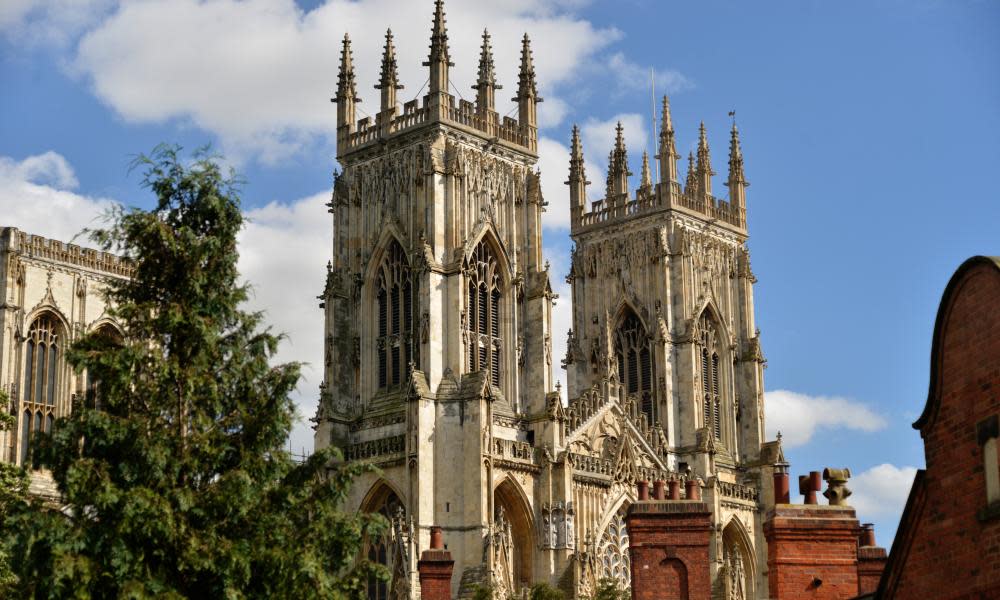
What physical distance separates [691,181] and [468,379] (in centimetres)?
2262

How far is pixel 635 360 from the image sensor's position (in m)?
69.9

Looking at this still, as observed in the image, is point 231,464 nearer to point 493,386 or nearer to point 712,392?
point 493,386

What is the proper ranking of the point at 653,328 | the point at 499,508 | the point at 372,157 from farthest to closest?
the point at 653,328 → the point at 372,157 → the point at 499,508

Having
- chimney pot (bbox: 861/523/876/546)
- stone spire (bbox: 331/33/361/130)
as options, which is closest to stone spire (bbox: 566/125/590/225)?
stone spire (bbox: 331/33/361/130)

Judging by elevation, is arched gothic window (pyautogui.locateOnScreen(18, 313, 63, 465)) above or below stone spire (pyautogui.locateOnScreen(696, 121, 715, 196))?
below

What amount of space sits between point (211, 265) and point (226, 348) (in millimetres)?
1192

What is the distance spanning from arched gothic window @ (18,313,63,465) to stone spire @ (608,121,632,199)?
26001mm

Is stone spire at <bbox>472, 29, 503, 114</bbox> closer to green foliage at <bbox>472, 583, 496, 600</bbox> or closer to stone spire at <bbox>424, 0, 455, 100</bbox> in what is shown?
stone spire at <bbox>424, 0, 455, 100</bbox>

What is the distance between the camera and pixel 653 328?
6894 centimetres

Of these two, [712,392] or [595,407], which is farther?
[712,392]

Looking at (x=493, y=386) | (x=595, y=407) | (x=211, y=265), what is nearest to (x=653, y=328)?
(x=595, y=407)

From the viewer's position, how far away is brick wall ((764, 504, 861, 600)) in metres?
18.9

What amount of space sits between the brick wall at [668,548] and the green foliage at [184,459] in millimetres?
5130

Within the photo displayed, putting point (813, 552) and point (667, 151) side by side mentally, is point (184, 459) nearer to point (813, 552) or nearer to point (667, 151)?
point (813, 552)
